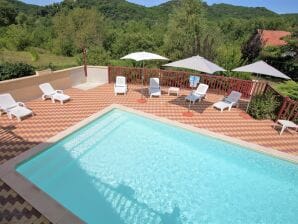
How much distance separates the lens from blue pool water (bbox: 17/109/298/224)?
5.00 meters

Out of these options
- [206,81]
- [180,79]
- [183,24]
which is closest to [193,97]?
[206,81]

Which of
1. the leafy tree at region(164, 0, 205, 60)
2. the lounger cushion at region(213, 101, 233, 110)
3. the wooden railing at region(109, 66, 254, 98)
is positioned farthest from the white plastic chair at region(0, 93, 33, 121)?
the leafy tree at region(164, 0, 205, 60)

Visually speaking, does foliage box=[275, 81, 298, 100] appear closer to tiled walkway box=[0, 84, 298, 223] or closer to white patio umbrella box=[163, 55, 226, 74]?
tiled walkway box=[0, 84, 298, 223]

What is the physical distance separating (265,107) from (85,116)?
24.6 feet

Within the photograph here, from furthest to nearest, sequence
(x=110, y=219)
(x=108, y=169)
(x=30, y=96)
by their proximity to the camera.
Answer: (x=30, y=96) → (x=108, y=169) → (x=110, y=219)

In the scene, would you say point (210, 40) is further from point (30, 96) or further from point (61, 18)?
point (61, 18)

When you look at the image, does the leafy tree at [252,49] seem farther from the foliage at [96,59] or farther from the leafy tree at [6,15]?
the leafy tree at [6,15]

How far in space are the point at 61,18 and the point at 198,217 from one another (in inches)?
1797

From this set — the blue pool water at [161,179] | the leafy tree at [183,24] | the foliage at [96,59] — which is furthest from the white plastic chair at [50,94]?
the leafy tree at [183,24]

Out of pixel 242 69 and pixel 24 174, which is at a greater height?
pixel 242 69

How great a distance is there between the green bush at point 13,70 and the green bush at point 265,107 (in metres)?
10.9

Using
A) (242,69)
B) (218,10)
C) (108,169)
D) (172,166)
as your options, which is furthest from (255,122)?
(218,10)

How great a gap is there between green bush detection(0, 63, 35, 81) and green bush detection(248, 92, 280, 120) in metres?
10.9

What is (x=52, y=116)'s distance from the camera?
8.53m
